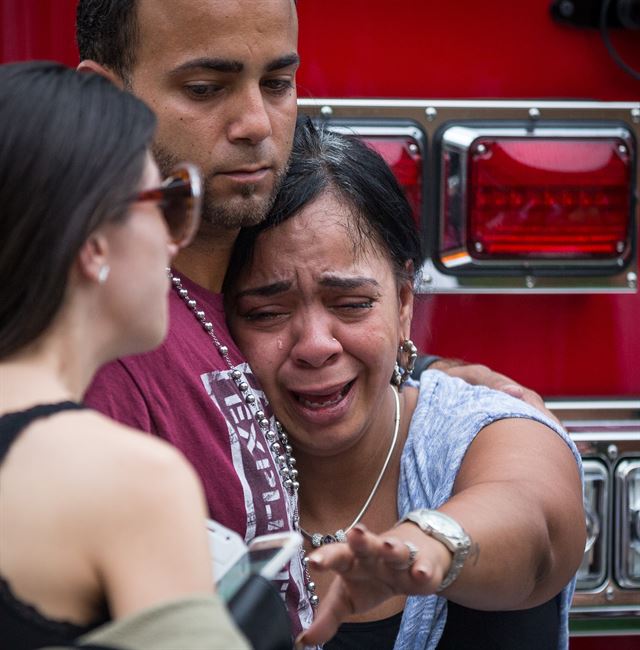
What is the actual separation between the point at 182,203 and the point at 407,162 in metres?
1.11

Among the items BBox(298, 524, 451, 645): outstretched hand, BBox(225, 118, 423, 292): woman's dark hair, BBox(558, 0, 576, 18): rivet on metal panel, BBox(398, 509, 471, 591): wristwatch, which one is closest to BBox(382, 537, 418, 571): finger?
BBox(298, 524, 451, 645): outstretched hand

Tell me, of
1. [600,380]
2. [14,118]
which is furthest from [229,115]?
[600,380]

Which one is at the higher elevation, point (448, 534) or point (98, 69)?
point (98, 69)

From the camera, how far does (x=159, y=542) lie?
1.12 m

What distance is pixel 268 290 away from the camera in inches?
79.8

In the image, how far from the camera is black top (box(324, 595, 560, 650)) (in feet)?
6.85

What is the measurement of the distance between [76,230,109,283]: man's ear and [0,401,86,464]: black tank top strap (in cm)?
12

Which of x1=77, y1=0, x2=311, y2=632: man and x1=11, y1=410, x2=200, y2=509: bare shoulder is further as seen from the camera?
x1=77, y1=0, x2=311, y2=632: man

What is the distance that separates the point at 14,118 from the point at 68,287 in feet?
0.55

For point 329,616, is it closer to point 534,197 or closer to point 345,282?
point 345,282

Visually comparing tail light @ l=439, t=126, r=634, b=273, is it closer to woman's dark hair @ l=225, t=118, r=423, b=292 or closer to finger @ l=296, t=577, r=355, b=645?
woman's dark hair @ l=225, t=118, r=423, b=292

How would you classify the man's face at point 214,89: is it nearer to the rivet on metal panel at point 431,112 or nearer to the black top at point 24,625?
the rivet on metal panel at point 431,112

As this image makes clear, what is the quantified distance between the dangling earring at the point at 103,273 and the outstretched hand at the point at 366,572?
38 centimetres

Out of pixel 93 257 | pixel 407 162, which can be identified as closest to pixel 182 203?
pixel 93 257
